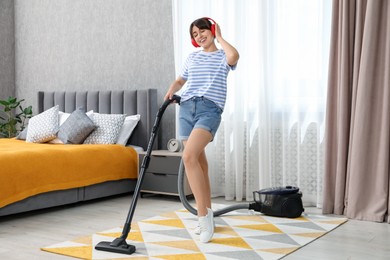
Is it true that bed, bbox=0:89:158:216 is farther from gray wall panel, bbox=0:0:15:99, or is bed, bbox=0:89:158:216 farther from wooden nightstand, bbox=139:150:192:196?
gray wall panel, bbox=0:0:15:99

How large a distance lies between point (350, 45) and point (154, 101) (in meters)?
2.06

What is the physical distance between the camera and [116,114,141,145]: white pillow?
193 inches

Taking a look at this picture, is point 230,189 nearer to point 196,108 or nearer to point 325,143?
point 325,143

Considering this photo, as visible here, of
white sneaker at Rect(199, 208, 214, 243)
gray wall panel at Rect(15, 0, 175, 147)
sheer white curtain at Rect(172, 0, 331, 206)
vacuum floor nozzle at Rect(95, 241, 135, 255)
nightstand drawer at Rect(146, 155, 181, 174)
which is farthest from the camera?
gray wall panel at Rect(15, 0, 175, 147)

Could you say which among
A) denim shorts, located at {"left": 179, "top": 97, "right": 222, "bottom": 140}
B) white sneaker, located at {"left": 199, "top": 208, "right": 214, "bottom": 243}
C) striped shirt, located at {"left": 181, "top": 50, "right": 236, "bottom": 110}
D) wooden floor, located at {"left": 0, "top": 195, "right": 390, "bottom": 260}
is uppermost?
striped shirt, located at {"left": 181, "top": 50, "right": 236, "bottom": 110}

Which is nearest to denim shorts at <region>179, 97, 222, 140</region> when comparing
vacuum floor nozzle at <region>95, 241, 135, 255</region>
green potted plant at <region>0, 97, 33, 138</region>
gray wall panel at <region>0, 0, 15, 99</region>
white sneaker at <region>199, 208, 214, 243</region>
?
white sneaker at <region>199, 208, 214, 243</region>

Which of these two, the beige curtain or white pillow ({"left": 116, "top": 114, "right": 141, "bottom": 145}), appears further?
white pillow ({"left": 116, "top": 114, "right": 141, "bottom": 145})

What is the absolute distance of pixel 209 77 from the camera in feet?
10.2

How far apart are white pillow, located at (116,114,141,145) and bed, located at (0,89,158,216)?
0.22ft

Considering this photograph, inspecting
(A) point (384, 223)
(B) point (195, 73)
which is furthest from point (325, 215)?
(B) point (195, 73)

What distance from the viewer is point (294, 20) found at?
13.8ft

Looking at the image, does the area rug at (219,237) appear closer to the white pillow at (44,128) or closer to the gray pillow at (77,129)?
the gray pillow at (77,129)

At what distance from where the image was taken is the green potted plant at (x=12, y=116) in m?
6.02

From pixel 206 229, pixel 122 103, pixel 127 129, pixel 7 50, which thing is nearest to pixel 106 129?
pixel 127 129
